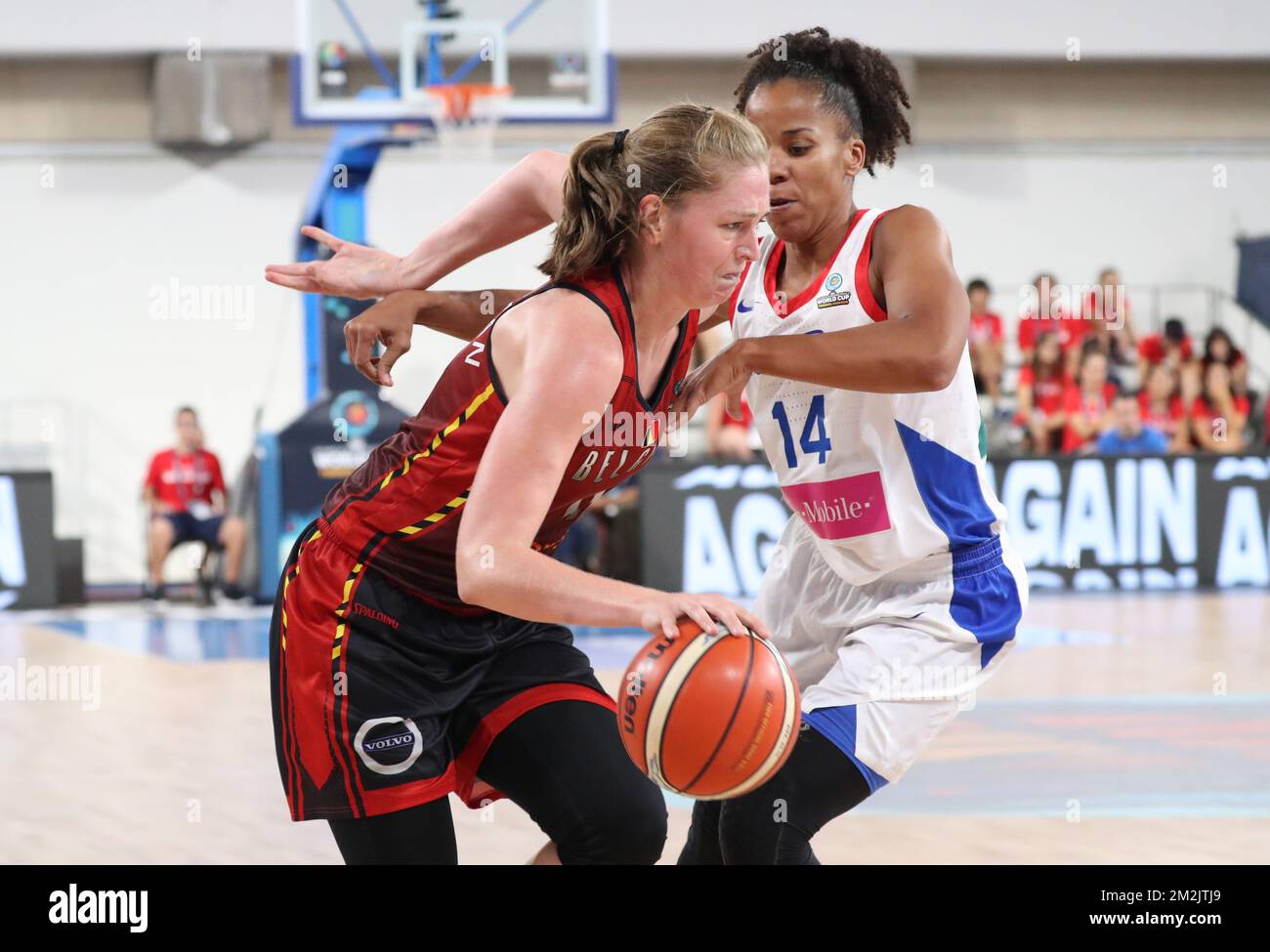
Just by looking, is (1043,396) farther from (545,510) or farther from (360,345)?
(545,510)

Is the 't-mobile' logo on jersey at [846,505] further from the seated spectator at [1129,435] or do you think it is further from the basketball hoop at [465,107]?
the seated spectator at [1129,435]

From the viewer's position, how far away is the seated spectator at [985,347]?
512 inches

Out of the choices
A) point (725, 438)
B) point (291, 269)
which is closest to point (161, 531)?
point (725, 438)

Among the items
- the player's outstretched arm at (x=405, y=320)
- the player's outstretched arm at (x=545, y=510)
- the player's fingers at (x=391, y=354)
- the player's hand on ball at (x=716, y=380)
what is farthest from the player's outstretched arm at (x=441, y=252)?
the player's outstretched arm at (x=545, y=510)

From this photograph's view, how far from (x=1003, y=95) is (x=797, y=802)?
14508 mm

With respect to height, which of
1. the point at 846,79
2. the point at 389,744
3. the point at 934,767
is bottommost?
the point at 934,767

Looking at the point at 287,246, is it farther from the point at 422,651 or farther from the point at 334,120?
the point at 422,651

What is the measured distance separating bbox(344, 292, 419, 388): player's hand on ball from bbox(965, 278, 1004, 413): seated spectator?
10345 millimetres

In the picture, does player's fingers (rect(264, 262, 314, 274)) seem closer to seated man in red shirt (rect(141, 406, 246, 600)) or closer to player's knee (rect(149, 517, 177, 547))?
seated man in red shirt (rect(141, 406, 246, 600))

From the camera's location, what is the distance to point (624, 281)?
2.59 m

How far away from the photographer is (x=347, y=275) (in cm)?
322

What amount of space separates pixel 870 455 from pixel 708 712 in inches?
33.3
